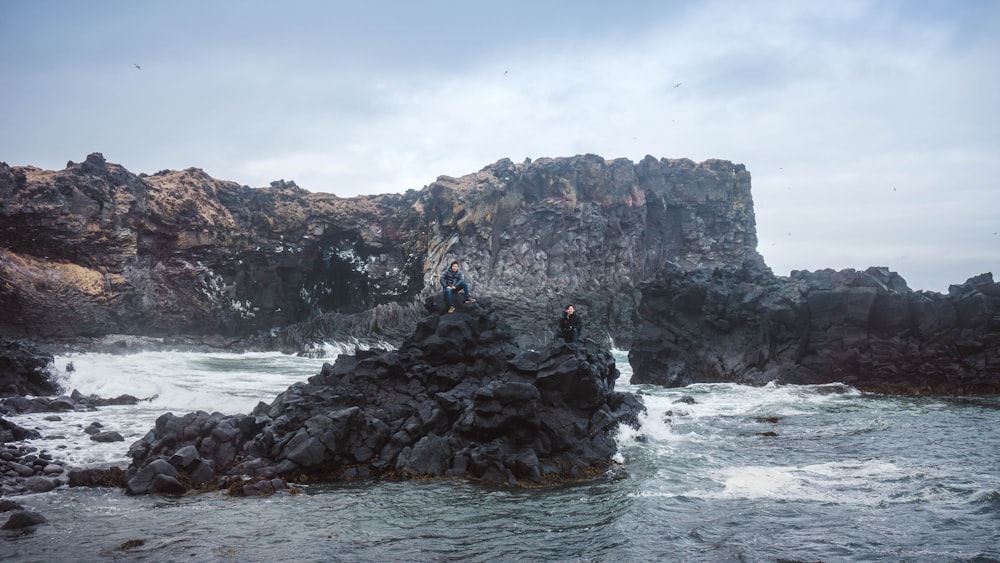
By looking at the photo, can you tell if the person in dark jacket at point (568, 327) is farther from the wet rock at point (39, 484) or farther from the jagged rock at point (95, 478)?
the wet rock at point (39, 484)

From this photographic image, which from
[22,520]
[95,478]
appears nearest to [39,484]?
[95,478]

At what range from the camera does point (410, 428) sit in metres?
15.4

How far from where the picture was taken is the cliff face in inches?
1924

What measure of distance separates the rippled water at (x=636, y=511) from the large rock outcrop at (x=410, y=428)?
2.54 feet

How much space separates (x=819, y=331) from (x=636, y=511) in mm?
26018

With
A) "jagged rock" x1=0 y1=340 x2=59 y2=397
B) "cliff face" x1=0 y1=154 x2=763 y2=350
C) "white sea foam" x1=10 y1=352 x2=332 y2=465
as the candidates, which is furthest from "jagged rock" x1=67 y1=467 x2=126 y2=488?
"cliff face" x1=0 y1=154 x2=763 y2=350

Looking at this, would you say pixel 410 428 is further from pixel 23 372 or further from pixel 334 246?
pixel 334 246

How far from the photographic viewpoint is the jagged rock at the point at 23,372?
934 inches

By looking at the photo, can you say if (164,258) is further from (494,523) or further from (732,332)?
(494,523)

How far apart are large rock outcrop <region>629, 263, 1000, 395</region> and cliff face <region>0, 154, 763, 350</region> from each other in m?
16.6

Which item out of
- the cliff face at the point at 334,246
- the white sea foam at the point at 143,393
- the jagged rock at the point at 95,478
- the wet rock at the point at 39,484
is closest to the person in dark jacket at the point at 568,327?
the white sea foam at the point at 143,393

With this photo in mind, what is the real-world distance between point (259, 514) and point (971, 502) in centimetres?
1313

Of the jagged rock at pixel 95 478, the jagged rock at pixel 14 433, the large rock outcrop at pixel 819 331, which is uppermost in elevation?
the large rock outcrop at pixel 819 331

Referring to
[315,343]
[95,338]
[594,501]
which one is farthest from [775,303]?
[95,338]
